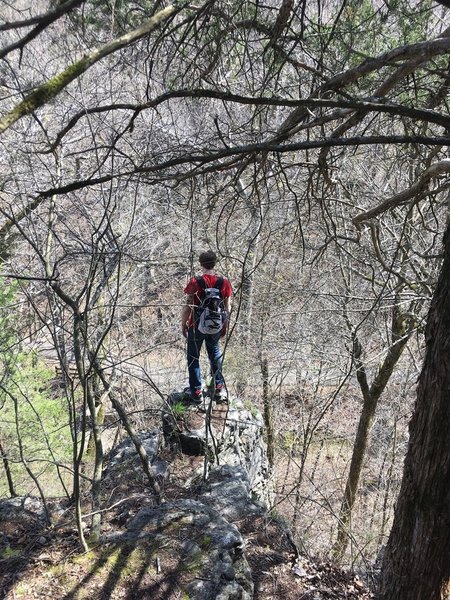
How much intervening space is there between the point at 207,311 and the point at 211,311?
0.15 ft

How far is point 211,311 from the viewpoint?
5.21 metres

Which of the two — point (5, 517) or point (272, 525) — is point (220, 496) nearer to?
point (272, 525)

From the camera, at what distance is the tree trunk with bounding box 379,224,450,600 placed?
6.65ft

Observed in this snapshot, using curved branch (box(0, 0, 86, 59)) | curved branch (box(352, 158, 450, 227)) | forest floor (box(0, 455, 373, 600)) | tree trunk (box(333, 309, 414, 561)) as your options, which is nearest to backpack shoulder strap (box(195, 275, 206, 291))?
curved branch (box(352, 158, 450, 227))

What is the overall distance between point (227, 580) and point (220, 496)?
1.74 metres

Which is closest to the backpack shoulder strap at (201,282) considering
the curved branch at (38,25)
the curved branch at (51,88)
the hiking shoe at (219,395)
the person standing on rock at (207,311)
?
the person standing on rock at (207,311)

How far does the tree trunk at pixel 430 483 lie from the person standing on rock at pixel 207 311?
272cm

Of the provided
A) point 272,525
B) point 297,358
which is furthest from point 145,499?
point 297,358

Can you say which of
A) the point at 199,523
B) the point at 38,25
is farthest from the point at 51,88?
the point at 199,523

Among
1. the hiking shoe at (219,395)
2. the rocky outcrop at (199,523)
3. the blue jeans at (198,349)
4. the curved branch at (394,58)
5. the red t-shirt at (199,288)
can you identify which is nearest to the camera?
the curved branch at (394,58)

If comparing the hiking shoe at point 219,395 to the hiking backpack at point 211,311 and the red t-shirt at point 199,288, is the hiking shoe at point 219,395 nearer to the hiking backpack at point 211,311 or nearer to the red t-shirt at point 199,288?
the hiking backpack at point 211,311

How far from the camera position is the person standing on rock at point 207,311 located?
5051 mm

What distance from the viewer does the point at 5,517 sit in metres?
3.48

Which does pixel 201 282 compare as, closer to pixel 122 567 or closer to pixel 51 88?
pixel 122 567
